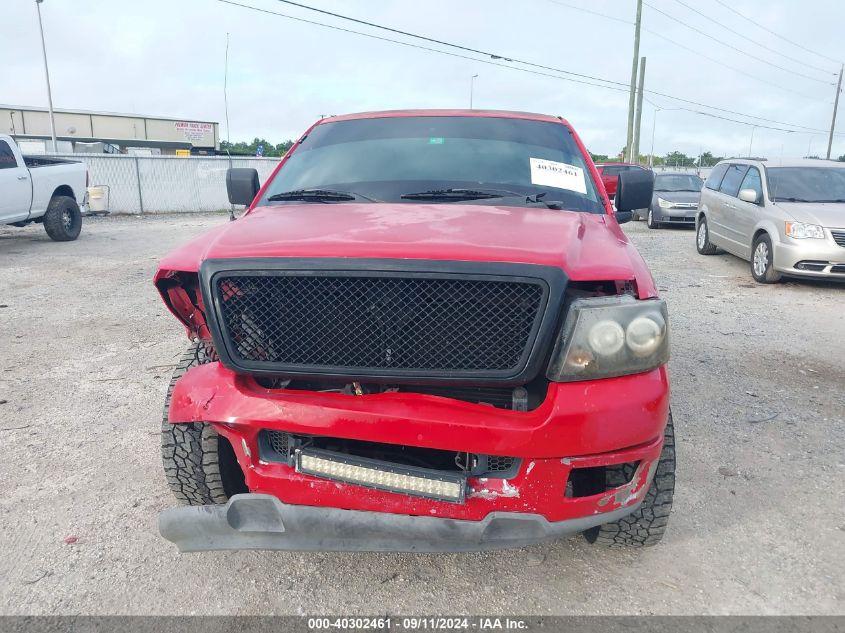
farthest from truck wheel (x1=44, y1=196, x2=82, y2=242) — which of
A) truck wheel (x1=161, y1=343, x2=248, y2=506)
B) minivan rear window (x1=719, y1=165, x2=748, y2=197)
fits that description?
minivan rear window (x1=719, y1=165, x2=748, y2=197)

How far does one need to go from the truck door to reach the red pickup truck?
9956mm

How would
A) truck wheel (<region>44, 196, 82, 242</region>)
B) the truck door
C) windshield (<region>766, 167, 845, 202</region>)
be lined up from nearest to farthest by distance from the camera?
1. windshield (<region>766, 167, 845, 202</region>)
2. the truck door
3. truck wheel (<region>44, 196, 82, 242</region>)

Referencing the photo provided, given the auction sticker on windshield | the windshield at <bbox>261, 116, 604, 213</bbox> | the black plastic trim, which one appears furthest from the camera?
the auction sticker on windshield

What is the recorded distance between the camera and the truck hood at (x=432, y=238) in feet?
6.54

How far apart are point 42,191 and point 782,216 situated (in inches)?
469

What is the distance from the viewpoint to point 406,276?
193cm

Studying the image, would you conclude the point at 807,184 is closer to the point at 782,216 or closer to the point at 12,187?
the point at 782,216

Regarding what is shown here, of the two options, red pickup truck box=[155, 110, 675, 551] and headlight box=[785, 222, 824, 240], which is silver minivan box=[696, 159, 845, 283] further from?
red pickup truck box=[155, 110, 675, 551]

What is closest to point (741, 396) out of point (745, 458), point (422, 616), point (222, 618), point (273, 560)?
point (745, 458)

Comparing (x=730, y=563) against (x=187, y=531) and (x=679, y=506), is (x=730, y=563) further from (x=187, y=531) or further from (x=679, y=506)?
(x=187, y=531)

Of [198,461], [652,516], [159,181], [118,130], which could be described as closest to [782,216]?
[652,516]

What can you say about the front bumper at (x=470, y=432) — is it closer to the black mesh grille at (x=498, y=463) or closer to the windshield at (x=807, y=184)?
the black mesh grille at (x=498, y=463)

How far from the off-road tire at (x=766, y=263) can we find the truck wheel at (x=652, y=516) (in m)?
6.99

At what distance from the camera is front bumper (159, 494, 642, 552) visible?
201 centimetres
